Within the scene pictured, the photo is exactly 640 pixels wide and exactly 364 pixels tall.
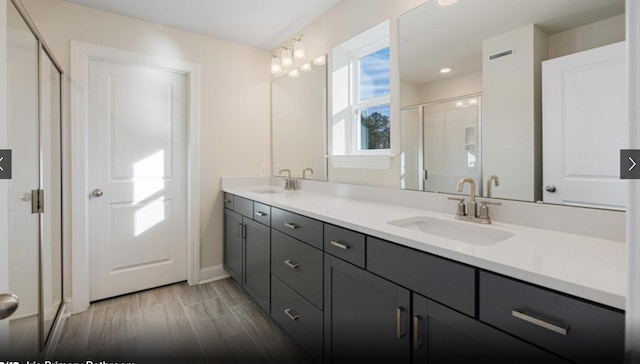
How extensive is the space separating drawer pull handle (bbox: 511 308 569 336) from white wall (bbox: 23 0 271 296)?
261 cm

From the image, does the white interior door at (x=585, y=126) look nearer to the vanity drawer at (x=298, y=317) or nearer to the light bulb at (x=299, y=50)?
the vanity drawer at (x=298, y=317)

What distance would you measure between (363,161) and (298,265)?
89 cm

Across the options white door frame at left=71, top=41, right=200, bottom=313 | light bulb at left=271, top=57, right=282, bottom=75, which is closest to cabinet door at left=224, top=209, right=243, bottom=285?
white door frame at left=71, top=41, right=200, bottom=313

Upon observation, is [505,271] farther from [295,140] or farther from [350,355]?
[295,140]

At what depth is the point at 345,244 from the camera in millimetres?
1344

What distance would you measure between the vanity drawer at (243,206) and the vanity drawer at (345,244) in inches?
39.2

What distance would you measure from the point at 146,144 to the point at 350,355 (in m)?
2.38

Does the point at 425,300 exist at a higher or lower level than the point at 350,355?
higher

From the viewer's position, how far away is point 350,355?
51.6 inches

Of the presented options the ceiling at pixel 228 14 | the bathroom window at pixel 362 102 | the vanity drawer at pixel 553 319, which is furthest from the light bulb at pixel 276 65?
the vanity drawer at pixel 553 319

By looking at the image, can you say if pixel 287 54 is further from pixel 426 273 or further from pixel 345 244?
pixel 426 273

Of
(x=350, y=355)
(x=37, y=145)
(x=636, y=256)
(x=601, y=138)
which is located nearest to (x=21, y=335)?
(x=37, y=145)

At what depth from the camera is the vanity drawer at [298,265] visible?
154 centimetres

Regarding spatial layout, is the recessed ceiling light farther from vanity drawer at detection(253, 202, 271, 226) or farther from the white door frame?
the white door frame
